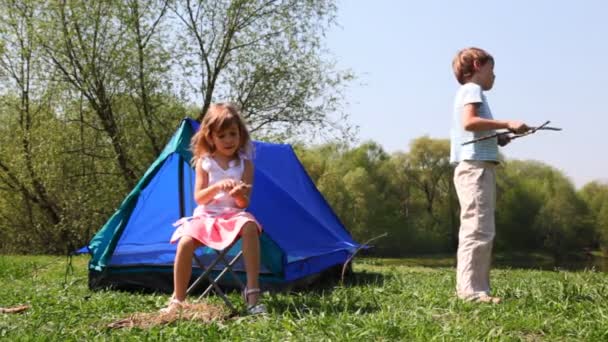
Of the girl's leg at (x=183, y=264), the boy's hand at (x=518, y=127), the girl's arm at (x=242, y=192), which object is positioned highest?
the boy's hand at (x=518, y=127)

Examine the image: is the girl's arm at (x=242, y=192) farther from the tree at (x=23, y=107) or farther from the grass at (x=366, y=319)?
the tree at (x=23, y=107)

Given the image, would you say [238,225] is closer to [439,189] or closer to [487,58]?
[487,58]

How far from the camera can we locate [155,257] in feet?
17.4

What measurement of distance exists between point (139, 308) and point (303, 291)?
131 cm

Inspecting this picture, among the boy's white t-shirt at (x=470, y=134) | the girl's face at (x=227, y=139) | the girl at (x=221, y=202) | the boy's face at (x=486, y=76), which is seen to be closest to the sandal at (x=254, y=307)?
the girl at (x=221, y=202)

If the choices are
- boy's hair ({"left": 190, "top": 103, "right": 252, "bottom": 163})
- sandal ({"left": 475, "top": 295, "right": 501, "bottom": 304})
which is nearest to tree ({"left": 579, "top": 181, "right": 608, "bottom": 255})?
sandal ({"left": 475, "top": 295, "right": 501, "bottom": 304})

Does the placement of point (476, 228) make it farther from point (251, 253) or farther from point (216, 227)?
point (216, 227)

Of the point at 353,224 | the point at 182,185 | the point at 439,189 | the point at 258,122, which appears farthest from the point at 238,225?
the point at 439,189

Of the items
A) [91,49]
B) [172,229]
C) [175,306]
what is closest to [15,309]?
[175,306]

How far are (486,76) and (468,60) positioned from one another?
0.13 metres

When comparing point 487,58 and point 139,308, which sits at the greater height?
point 487,58

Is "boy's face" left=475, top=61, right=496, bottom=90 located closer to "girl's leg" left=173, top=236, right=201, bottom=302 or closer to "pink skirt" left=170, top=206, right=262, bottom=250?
"pink skirt" left=170, top=206, right=262, bottom=250

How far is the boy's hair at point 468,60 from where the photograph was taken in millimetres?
3770

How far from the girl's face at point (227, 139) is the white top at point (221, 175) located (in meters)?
0.08
